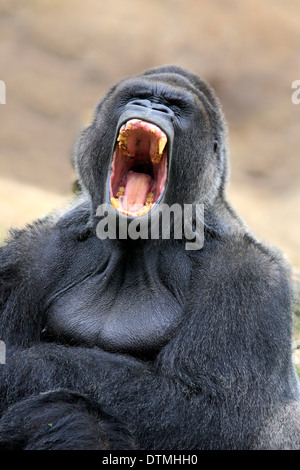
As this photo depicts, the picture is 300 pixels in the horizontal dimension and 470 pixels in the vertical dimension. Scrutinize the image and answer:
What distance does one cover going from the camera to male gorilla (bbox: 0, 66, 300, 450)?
406cm

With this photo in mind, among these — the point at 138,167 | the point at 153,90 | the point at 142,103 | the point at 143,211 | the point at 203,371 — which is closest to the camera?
the point at 203,371

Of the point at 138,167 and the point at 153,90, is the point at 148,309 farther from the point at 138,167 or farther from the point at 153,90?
the point at 153,90

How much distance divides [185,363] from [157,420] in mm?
369

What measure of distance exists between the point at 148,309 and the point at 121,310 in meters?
0.18

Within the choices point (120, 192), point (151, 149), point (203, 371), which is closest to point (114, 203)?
point (120, 192)

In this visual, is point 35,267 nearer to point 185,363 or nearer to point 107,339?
point 107,339

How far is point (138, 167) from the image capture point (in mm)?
4926

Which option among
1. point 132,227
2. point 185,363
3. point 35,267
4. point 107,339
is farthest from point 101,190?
point 185,363

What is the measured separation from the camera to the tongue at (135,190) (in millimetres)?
4621

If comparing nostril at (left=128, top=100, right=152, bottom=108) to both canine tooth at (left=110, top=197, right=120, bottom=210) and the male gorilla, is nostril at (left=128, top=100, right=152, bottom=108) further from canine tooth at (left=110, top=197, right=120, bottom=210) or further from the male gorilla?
canine tooth at (left=110, top=197, right=120, bottom=210)

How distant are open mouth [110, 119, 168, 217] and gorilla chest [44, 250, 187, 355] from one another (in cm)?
44

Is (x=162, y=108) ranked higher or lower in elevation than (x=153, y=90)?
lower

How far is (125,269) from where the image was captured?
4.76 m

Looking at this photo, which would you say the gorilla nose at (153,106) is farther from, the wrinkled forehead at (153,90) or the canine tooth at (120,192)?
the canine tooth at (120,192)
